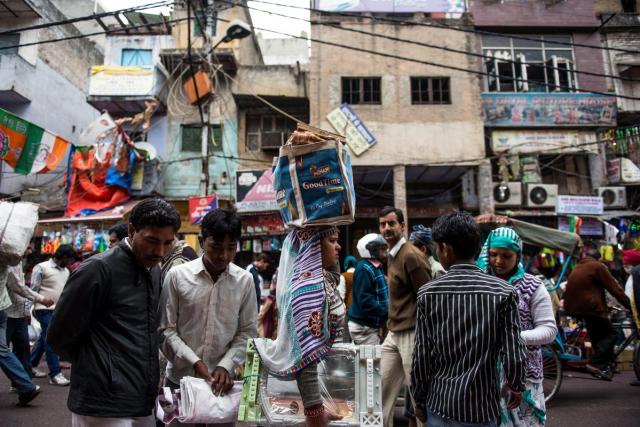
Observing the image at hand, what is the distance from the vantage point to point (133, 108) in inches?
650

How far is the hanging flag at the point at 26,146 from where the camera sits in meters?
12.0

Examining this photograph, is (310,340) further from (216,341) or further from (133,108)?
(133,108)

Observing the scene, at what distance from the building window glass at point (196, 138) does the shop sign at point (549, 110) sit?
9410mm

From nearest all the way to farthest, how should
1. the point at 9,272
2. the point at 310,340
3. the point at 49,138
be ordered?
the point at 310,340 < the point at 9,272 < the point at 49,138

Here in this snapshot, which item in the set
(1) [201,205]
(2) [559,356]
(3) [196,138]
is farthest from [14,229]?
(3) [196,138]

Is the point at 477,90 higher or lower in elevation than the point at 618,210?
higher

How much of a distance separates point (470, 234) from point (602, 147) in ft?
54.4

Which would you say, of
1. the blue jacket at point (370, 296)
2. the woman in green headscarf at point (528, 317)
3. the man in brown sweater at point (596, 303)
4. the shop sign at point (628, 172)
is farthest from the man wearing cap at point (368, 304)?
the shop sign at point (628, 172)

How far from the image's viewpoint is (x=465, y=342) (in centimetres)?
212

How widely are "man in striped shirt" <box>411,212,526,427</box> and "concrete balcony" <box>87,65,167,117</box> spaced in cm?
1554

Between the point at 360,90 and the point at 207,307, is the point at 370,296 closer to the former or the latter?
the point at 207,307

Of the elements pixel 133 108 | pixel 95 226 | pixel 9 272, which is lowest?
pixel 9 272

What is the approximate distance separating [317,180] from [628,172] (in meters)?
16.8

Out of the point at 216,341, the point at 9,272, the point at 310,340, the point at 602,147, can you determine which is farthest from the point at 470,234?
the point at 602,147
